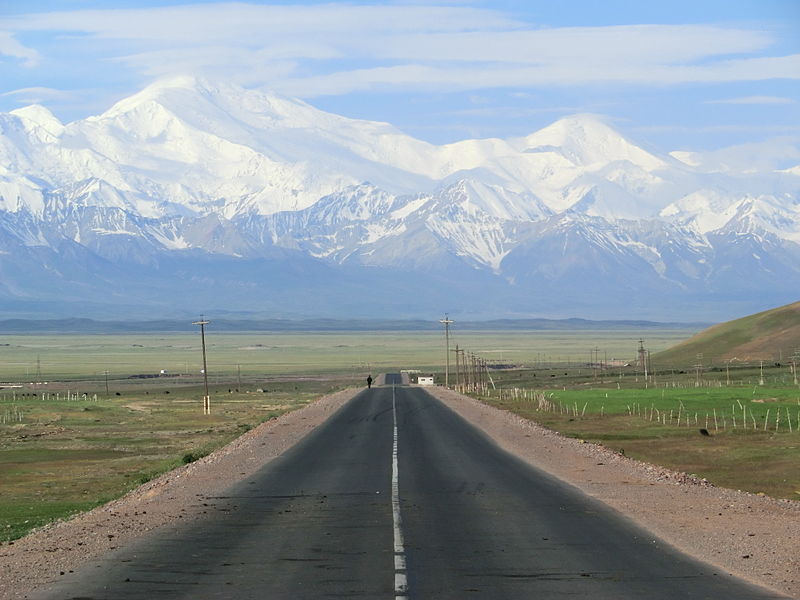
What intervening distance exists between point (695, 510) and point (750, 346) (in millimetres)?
162989

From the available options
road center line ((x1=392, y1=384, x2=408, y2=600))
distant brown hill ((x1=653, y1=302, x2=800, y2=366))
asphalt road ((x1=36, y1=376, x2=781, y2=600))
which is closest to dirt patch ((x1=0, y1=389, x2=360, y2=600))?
asphalt road ((x1=36, y1=376, x2=781, y2=600))

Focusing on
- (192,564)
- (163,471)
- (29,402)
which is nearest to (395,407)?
(29,402)

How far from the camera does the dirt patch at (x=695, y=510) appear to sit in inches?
842

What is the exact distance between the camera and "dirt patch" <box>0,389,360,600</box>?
20703 mm

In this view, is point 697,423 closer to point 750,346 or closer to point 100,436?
point 100,436

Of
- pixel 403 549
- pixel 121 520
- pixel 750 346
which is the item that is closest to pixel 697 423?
pixel 121 520

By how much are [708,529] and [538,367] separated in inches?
6773

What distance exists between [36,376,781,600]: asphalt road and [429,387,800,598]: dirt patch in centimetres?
59

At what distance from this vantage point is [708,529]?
2531 cm

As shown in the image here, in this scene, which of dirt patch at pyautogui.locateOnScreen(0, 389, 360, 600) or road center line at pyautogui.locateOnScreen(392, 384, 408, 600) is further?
dirt patch at pyautogui.locateOnScreen(0, 389, 360, 600)

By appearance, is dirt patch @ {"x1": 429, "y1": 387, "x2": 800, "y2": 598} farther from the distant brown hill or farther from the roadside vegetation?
the distant brown hill

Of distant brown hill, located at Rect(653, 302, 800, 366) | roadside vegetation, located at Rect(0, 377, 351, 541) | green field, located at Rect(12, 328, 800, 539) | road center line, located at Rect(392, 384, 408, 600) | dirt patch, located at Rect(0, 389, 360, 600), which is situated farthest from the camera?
distant brown hill, located at Rect(653, 302, 800, 366)

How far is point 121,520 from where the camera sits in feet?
90.0

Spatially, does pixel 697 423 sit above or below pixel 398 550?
below
